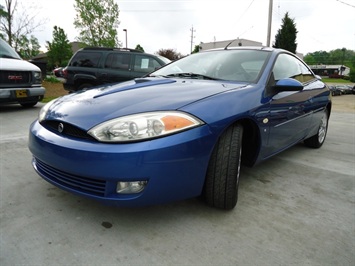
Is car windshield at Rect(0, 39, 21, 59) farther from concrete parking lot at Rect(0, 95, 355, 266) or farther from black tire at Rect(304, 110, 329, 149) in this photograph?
black tire at Rect(304, 110, 329, 149)

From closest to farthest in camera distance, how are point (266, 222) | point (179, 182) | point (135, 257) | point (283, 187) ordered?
point (135, 257) < point (179, 182) < point (266, 222) < point (283, 187)

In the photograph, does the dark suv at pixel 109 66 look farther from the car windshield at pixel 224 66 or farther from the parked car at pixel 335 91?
the parked car at pixel 335 91

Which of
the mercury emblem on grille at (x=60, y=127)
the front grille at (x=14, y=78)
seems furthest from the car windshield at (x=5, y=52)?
the mercury emblem on grille at (x=60, y=127)

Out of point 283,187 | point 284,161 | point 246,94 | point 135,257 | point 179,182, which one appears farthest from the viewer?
point 284,161

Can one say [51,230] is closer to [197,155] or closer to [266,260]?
[197,155]

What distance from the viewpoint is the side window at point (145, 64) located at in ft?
22.0

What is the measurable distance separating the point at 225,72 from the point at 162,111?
3.62ft

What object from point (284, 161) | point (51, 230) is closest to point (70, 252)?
point (51, 230)

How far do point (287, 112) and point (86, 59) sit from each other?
230 inches

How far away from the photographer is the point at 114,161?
1455mm

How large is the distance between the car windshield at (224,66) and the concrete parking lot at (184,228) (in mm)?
986

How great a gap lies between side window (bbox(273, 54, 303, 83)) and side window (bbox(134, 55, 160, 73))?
409 cm

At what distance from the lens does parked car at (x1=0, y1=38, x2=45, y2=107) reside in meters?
5.16

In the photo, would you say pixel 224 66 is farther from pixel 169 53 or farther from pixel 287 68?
pixel 169 53
